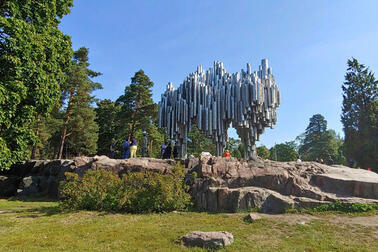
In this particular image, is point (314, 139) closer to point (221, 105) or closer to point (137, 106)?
point (137, 106)

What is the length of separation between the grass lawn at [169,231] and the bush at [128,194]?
596 millimetres

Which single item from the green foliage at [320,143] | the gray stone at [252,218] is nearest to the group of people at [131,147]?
the gray stone at [252,218]

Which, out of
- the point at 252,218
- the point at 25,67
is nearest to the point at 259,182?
the point at 252,218

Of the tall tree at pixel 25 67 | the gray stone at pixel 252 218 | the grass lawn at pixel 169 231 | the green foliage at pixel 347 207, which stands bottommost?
the grass lawn at pixel 169 231

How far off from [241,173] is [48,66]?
33.7 ft

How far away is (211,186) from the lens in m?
12.0

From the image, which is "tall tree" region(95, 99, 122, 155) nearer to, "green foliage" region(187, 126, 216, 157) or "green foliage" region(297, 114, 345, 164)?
"green foliage" region(187, 126, 216, 157)

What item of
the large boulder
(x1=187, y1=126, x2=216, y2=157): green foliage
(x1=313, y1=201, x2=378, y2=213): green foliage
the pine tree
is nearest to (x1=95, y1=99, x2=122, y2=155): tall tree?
the pine tree

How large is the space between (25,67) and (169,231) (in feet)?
26.1

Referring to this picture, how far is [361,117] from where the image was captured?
1313 inches

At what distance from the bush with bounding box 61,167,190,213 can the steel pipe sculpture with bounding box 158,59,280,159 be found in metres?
9.51

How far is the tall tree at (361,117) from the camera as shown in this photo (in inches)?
1232

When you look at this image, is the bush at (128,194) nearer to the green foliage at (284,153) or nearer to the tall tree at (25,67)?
the tall tree at (25,67)

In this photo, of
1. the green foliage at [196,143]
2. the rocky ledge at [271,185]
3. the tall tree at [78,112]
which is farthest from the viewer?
the green foliage at [196,143]
